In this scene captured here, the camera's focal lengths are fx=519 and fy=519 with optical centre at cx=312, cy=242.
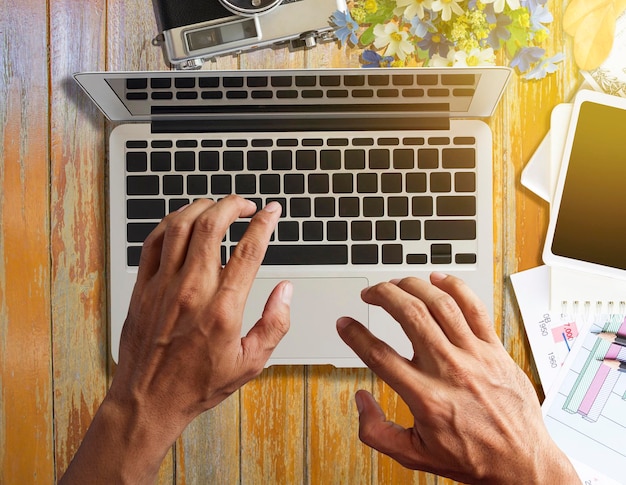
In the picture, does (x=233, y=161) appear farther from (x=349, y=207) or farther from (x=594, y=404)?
(x=594, y=404)

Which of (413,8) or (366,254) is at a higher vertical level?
(413,8)

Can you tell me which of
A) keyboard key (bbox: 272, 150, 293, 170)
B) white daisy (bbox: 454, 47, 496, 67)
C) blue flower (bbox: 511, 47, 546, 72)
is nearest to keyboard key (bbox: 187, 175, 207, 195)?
keyboard key (bbox: 272, 150, 293, 170)

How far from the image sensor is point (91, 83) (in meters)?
0.76

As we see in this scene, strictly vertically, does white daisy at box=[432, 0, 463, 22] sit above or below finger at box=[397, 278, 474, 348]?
above

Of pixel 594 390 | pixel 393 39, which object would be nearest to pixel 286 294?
pixel 393 39

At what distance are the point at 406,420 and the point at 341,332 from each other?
0.34m

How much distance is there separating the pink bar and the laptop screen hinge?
493 mm

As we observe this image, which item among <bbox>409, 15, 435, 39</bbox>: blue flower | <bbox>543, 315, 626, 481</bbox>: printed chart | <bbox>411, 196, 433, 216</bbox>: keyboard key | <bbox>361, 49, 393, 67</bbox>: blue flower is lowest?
<bbox>543, 315, 626, 481</bbox>: printed chart

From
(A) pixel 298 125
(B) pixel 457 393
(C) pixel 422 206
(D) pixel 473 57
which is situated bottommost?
(B) pixel 457 393

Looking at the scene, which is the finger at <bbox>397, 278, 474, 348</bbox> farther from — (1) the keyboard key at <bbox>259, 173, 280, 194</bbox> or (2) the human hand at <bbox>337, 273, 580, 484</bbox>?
(1) the keyboard key at <bbox>259, 173, 280, 194</bbox>

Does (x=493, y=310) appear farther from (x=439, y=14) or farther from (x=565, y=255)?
(x=439, y=14)

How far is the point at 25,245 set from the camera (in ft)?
3.03

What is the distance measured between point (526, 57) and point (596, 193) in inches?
10.1

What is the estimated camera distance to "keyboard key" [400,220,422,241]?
83 cm
